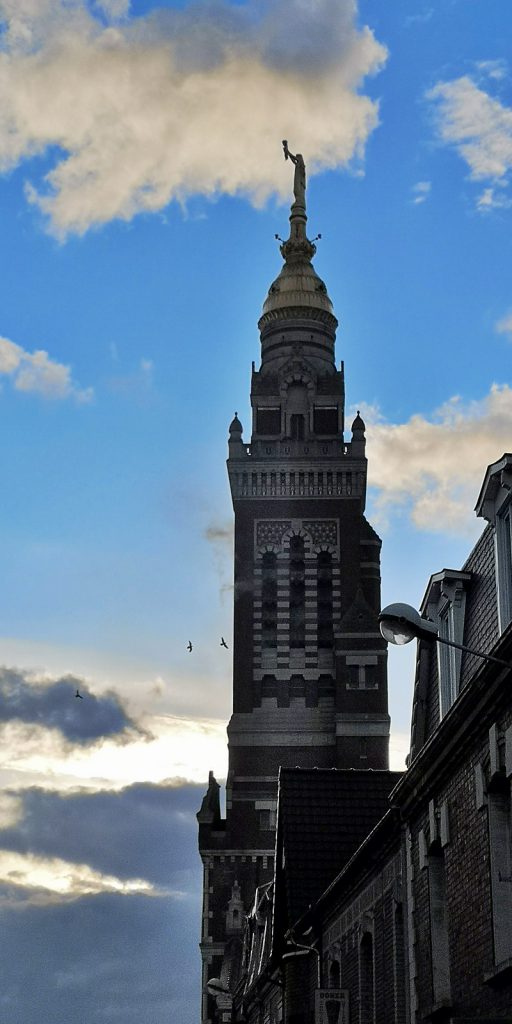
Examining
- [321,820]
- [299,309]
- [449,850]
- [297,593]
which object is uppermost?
[299,309]

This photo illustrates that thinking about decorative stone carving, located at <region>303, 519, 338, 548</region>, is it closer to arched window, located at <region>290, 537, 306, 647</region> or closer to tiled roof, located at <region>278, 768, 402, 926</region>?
arched window, located at <region>290, 537, 306, 647</region>

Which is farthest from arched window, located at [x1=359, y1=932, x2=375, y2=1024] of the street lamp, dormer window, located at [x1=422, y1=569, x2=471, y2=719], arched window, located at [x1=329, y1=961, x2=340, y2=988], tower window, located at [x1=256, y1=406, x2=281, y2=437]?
tower window, located at [x1=256, y1=406, x2=281, y2=437]

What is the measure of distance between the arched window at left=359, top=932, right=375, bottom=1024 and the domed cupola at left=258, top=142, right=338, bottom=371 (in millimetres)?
63985

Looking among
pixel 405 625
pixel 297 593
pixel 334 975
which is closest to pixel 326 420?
pixel 297 593

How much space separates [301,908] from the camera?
30.9m

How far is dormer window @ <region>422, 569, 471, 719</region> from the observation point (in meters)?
19.9

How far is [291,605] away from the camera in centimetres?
8156

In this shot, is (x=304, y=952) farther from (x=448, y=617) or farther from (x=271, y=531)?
(x=271, y=531)

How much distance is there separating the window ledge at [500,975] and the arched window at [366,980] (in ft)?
28.4

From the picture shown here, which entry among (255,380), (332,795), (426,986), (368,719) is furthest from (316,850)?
(255,380)

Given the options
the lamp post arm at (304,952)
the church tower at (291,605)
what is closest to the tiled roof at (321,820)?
the lamp post arm at (304,952)

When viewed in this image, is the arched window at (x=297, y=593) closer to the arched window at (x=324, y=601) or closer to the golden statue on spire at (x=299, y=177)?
the arched window at (x=324, y=601)

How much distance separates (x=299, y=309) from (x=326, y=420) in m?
7.34

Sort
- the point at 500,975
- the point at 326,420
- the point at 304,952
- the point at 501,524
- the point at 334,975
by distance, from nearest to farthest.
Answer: the point at 500,975 → the point at 501,524 → the point at 334,975 → the point at 304,952 → the point at 326,420
